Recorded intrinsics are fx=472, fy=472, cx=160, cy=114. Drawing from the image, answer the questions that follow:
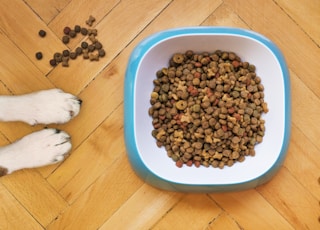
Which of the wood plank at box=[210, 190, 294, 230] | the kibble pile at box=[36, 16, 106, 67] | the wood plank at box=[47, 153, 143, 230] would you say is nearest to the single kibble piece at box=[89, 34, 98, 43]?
the kibble pile at box=[36, 16, 106, 67]

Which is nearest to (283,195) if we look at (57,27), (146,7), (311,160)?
(311,160)

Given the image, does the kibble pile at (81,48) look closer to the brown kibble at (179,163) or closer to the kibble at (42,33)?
the kibble at (42,33)

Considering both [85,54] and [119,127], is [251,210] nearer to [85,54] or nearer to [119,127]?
[119,127]

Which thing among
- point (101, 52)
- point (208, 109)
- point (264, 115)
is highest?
point (101, 52)

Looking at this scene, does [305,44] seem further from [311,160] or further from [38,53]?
[38,53]

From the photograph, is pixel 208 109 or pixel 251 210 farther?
pixel 251 210

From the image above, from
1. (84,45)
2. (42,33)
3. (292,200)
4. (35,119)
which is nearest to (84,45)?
(84,45)
